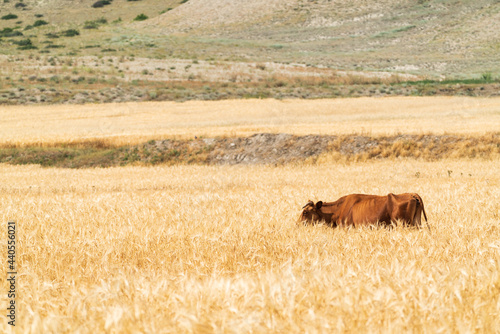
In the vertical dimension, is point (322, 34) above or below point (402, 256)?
above

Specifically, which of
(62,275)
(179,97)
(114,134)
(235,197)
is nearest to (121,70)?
(179,97)

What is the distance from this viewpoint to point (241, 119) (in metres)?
42.2

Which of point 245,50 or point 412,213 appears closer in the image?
point 412,213

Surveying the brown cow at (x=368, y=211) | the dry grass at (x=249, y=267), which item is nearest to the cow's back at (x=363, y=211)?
the brown cow at (x=368, y=211)

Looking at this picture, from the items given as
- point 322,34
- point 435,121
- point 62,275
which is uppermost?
point 322,34

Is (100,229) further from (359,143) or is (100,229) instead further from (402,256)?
(359,143)

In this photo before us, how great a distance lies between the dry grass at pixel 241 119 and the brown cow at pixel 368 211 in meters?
20.3

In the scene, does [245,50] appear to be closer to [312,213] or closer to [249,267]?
[312,213]

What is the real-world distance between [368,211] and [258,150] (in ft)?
68.2

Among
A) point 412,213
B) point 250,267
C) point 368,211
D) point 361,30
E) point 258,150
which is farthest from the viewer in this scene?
point 361,30

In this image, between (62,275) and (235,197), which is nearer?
(62,275)

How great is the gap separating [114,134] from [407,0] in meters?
92.2

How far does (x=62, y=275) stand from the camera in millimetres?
5578

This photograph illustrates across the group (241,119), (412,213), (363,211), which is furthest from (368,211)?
(241,119)
